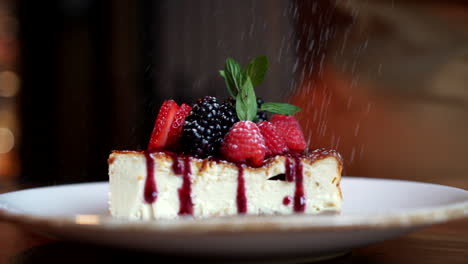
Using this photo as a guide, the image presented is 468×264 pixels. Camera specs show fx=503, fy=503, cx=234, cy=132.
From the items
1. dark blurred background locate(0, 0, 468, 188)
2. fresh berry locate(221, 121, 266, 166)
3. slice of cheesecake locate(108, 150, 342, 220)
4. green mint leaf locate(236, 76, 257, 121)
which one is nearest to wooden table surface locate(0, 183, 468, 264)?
slice of cheesecake locate(108, 150, 342, 220)

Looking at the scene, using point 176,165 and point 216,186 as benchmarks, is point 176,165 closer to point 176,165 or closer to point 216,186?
point 176,165

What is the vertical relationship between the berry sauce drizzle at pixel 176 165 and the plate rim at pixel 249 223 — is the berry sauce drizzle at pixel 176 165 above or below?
below

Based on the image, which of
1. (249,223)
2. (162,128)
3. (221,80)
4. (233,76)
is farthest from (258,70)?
(221,80)

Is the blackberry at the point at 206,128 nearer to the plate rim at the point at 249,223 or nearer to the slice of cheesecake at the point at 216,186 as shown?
the slice of cheesecake at the point at 216,186

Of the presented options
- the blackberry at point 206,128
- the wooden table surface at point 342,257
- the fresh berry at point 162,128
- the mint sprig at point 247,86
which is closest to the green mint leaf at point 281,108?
the mint sprig at point 247,86

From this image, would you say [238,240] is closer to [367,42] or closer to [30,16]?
[367,42]
